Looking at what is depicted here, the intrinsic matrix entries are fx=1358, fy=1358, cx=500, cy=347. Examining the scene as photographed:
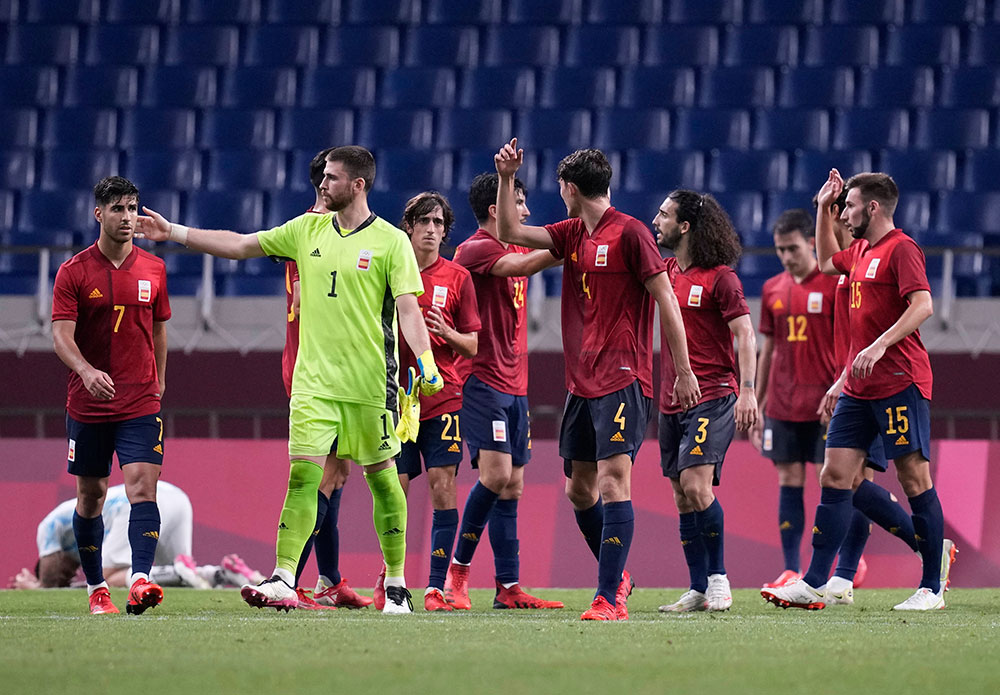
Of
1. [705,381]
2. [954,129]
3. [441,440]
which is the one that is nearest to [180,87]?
[954,129]

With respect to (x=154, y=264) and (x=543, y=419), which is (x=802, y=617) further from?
(x=543, y=419)

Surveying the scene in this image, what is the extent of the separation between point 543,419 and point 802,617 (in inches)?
169

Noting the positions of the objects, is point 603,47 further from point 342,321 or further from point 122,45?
point 342,321

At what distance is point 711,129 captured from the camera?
14.6 metres

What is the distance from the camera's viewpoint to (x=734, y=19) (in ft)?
51.4

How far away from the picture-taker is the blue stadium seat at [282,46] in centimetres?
1563

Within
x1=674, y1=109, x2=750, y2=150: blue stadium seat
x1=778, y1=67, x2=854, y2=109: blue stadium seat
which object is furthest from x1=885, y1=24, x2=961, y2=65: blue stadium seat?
x1=674, y1=109, x2=750, y2=150: blue stadium seat

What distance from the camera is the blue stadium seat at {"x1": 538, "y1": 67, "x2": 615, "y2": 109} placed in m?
15.0

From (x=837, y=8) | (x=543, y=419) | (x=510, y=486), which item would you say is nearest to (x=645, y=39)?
(x=837, y=8)

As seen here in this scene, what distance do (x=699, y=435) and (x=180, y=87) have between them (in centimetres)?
1020

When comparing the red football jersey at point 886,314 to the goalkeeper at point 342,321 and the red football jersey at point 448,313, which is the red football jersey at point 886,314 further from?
the goalkeeper at point 342,321

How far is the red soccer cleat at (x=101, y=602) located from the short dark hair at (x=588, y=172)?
2.90 metres

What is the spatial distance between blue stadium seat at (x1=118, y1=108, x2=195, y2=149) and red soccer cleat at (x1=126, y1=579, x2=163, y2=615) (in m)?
9.53

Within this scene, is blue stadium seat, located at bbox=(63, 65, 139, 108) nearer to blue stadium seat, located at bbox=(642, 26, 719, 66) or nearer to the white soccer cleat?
blue stadium seat, located at bbox=(642, 26, 719, 66)
